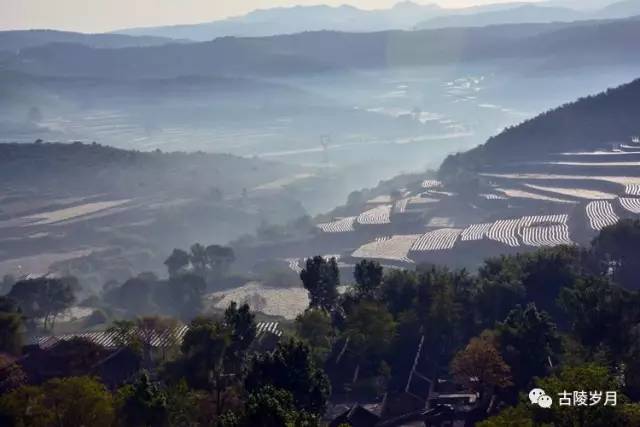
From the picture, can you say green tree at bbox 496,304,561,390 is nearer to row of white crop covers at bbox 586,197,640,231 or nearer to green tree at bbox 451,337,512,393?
green tree at bbox 451,337,512,393

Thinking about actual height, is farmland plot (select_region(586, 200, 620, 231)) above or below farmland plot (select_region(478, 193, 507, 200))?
above

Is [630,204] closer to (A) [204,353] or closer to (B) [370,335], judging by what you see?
(B) [370,335]

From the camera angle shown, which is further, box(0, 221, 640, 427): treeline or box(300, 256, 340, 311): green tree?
box(300, 256, 340, 311): green tree

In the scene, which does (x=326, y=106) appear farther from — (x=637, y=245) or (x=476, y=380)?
(x=476, y=380)

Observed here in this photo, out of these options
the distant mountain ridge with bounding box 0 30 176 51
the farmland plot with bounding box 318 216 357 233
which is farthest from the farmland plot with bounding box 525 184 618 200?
the distant mountain ridge with bounding box 0 30 176 51

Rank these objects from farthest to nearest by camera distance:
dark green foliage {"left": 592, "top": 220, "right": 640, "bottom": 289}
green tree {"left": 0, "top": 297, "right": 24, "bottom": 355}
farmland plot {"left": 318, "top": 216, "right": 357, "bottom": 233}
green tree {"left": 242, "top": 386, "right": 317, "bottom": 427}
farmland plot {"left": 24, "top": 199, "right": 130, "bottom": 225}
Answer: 1. farmland plot {"left": 24, "top": 199, "right": 130, "bottom": 225}
2. farmland plot {"left": 318, "top": 216, "right": 357, "bottom": 233}
3. dark green foliage {"left": 592, "top": 220, "right": 640, "bottom": 289}
4. green tree {"left": 0, "top": 297, "right": 24, "bottom": 355}
5. green tree {"left": 242, "top": 386, "right": 317, "bottom": 427}

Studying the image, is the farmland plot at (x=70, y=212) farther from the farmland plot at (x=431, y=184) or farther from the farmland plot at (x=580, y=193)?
the farmland plot at (x=580, y=193)
